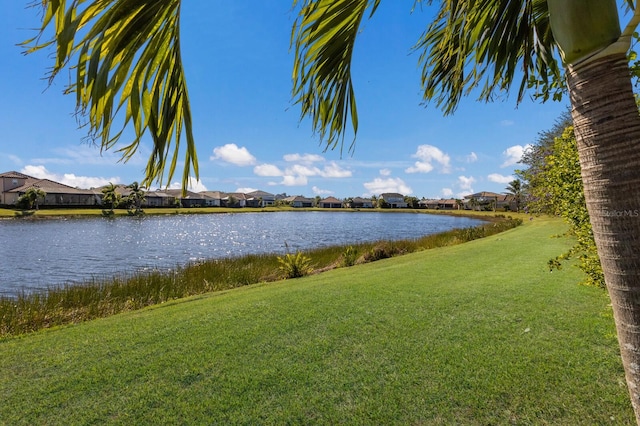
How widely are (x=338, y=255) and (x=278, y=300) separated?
29.7 ft

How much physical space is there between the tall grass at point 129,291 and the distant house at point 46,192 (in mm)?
59403

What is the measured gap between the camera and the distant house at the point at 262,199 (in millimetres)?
115562

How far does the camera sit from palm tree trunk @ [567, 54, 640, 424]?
99cm

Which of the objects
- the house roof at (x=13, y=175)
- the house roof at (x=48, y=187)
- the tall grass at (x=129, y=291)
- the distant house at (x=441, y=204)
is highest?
the house roof at (x=13, y=175)

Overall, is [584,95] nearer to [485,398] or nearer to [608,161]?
[608,161]

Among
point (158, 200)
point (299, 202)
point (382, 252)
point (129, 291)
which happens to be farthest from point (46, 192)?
point (299, 202)

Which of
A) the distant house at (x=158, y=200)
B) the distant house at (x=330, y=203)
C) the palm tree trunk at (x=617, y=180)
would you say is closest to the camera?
the palm tree trunk at (x=617, y=180)

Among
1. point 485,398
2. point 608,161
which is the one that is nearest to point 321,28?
point 608,161

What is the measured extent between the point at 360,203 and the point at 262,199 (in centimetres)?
3607

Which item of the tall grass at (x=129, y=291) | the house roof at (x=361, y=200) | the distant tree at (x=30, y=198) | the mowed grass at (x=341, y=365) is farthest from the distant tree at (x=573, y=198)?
the house roof at (x=361, y=200)

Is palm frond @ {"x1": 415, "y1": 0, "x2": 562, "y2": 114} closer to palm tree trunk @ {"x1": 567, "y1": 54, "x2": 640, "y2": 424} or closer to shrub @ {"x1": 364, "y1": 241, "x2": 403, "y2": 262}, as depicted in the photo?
palm tree trunk @ {"x1": 567, "y1": 54, "x2": 640, "y2": 424}

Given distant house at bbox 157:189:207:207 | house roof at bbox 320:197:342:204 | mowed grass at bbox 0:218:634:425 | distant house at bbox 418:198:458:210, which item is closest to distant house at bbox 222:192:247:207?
distant house at bbox 157:189:207:207

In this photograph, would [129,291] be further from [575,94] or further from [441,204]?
[441,204]

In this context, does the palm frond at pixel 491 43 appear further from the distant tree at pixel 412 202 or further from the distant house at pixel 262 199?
the distant tree at pixel 412 202
